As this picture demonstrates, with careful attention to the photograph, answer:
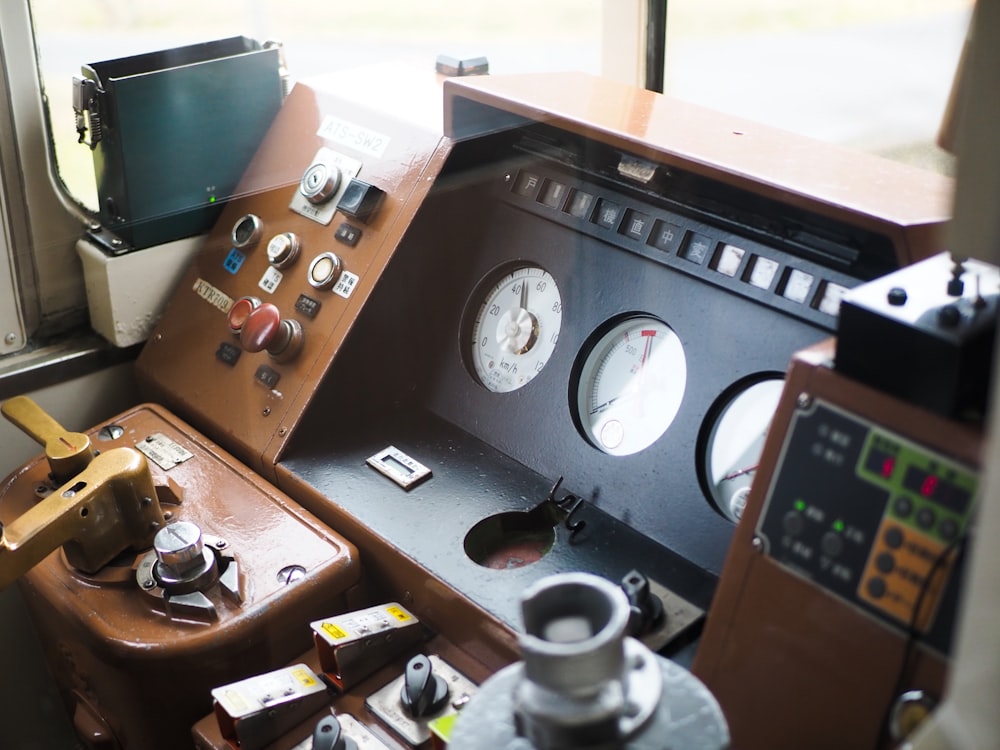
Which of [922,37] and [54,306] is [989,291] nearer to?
[922,37]

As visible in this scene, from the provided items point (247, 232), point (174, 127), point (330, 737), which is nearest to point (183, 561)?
point (330, 737)

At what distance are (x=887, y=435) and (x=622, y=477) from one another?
0.65 m

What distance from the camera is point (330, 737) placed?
1369 millimetres

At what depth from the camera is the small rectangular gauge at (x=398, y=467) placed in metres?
1.74

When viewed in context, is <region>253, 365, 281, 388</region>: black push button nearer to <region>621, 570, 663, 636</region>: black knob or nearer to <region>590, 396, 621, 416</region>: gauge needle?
<region>590, 396, 621, 416</region>: gauge needle

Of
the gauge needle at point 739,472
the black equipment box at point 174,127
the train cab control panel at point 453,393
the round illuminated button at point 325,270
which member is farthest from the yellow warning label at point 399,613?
the black equipment box at point 174,127

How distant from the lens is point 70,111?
2.08m

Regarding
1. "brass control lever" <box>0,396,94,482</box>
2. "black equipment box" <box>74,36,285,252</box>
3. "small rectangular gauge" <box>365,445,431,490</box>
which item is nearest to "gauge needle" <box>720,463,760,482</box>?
"small rectangular gauge" <box>365,445,431,490</box>

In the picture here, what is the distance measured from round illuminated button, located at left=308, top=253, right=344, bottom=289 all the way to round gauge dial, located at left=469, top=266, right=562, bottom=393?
0.26 meters

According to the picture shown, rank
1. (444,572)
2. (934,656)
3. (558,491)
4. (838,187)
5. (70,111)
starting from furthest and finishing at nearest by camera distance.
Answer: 1. (70,111)
2. (558,491)
3. (444,572)
4. (838,187)
5. (934,656)

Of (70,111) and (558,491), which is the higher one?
(70,111)

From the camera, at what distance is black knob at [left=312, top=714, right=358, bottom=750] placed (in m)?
1.37

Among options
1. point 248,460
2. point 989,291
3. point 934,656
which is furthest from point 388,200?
point 934,656

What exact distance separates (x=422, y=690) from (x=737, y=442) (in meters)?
0.56
